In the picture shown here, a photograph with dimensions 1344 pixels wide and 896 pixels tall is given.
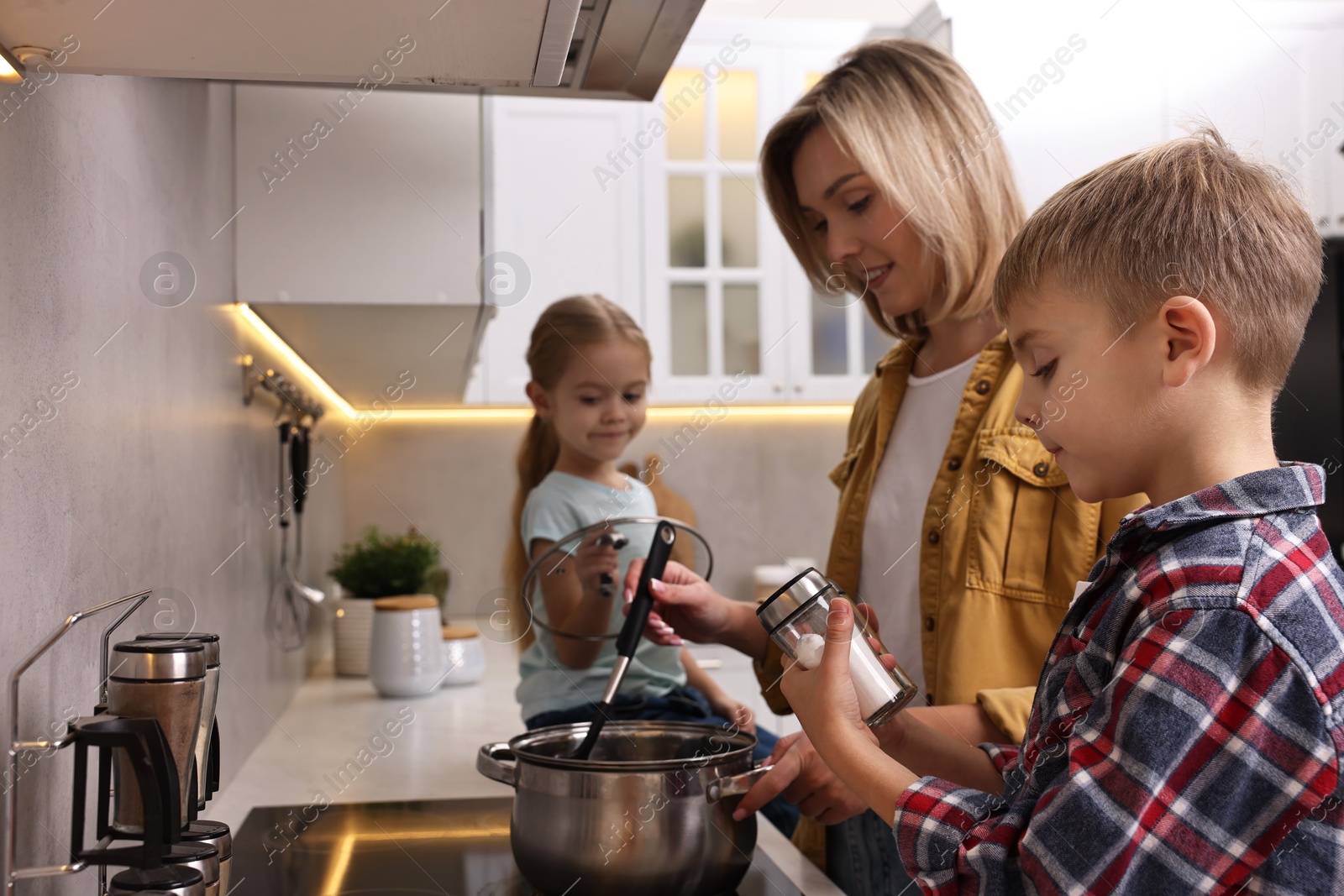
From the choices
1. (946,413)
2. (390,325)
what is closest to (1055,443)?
(946,413)

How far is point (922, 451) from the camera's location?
112cm

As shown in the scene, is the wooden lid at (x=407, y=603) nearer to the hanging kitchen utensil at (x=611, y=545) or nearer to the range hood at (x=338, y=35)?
the hanging kitchen utensil at (x=611, y=545)

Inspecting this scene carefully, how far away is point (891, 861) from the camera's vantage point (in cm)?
102

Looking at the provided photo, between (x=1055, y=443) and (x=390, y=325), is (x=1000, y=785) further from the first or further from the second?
(x=390, y=325)

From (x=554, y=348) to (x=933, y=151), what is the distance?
69 cm

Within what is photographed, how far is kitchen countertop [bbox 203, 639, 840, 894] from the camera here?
1.27 metres

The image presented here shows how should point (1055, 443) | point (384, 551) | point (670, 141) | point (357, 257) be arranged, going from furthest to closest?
point (670, 141) < point (384, 551) < point (357, 257) < point (1055, 443)

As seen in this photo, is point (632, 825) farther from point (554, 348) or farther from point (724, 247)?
point (724, 247)

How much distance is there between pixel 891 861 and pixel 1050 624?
0.28 metres

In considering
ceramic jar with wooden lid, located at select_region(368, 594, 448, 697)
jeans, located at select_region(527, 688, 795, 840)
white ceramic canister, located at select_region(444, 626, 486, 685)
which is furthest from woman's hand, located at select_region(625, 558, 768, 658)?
white ceramic canister, located at select_region(444, 626, 486, 685)

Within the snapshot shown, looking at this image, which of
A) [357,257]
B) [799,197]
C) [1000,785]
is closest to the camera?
[1000,785]

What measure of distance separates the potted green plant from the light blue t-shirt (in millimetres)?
946

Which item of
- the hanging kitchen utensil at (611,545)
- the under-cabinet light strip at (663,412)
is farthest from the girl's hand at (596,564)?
the under-cabinet light strip at (663,412)

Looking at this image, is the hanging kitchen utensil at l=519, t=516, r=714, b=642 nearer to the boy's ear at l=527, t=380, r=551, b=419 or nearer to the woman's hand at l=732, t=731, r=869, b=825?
the woman's hand at l=732, t=731, r=869, b=825
